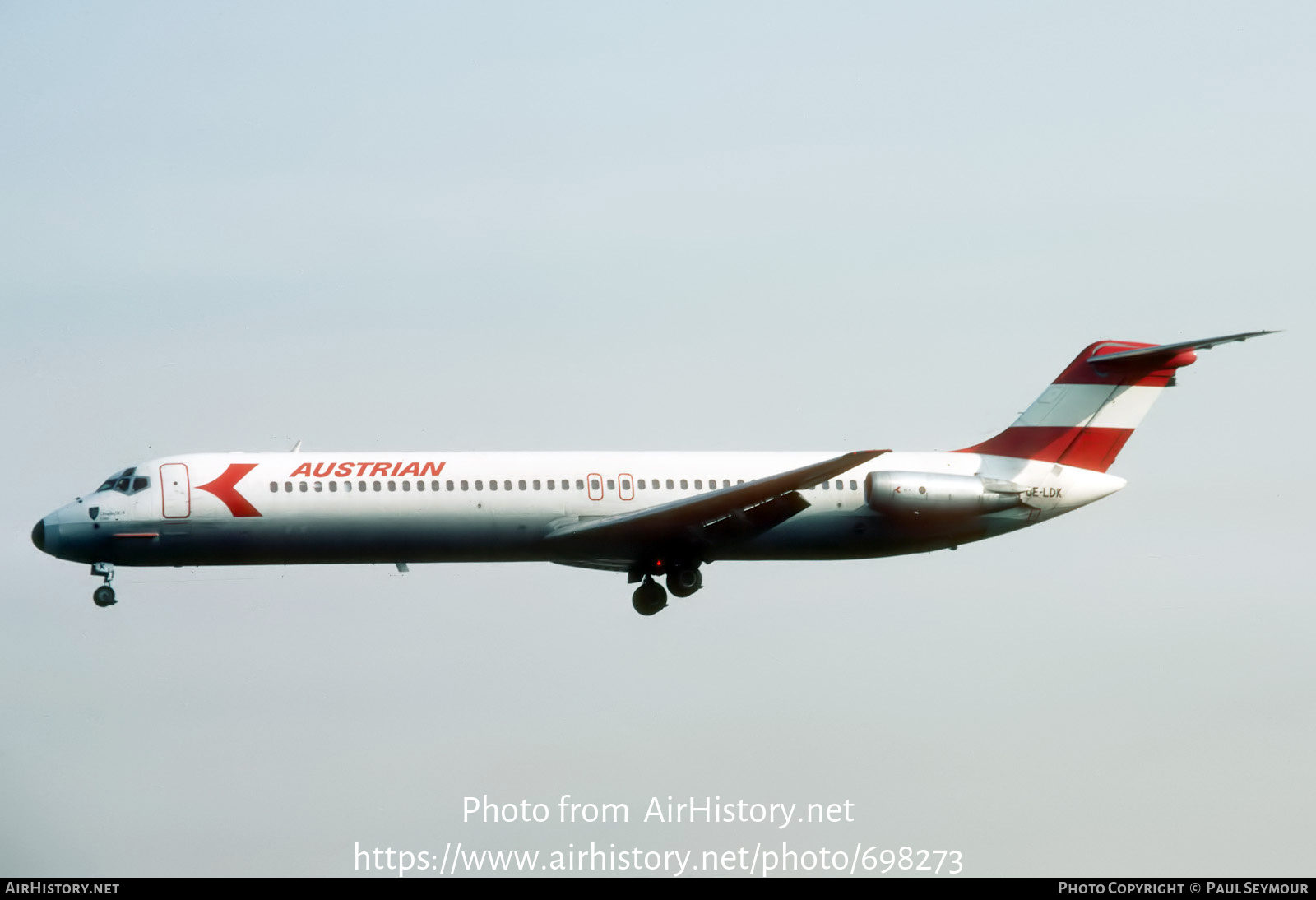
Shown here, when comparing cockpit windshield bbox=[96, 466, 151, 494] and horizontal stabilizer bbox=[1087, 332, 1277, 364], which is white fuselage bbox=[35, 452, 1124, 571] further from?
horizontal stabilizer bbox=[1087, 332, 1277, 364]

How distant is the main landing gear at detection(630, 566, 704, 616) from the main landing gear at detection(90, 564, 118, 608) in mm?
11449

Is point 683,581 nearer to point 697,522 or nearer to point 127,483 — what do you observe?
point 697,522

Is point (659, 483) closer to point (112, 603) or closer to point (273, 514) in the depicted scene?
point (273, 514)

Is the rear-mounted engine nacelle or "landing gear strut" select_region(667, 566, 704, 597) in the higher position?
the rear-mounted engine nacelle

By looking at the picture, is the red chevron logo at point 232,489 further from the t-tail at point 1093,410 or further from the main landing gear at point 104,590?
the t-tail at point 1093,410

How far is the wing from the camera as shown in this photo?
32.4 m

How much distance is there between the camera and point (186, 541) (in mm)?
32406

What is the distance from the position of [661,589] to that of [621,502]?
8.61ft

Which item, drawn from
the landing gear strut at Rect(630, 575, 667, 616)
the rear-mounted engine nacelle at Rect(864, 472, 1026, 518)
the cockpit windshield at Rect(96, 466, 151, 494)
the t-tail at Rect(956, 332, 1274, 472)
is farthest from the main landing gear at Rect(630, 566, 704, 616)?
the cockpit windshield at Rect(96, 466, 151, 494)

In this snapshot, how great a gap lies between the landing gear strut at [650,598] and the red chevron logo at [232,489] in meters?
8.83

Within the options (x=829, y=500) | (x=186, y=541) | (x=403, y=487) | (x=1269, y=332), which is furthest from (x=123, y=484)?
(x=1269, y=332)

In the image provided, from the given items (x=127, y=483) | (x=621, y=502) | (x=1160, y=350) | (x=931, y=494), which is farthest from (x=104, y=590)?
(x=1160, y=350)

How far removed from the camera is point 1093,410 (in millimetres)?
36531

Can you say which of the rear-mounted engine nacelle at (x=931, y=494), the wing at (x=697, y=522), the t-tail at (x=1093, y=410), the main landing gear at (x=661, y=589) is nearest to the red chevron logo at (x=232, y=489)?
the wing at (x=697, y=522)
